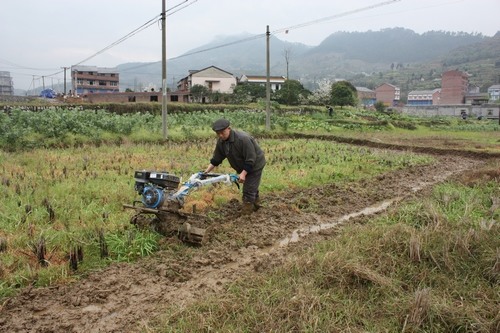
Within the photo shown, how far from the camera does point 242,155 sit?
6438 mm

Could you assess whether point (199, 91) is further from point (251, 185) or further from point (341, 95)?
point (251, 185)

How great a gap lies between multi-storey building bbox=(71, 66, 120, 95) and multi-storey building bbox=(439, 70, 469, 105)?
69.2 metres

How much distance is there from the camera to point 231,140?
20.7ft

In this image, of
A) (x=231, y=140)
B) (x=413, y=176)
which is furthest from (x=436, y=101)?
(x=231, y=140)

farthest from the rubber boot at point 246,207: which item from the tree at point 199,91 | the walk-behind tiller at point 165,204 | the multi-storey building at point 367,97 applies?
the multi-storey building at point 367,97

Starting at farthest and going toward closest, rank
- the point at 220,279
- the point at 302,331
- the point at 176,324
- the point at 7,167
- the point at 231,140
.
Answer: the point at 7,167
the point at 231,140
the point at 220,279
the point at 176,324
the point at 302,331

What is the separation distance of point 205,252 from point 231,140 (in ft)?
6.19

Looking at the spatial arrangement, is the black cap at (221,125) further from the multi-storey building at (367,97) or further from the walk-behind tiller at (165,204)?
the multi-storey building at (367,97)

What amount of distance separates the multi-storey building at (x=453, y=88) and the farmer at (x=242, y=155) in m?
90.8

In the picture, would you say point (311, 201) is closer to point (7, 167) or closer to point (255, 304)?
point (255, 304)

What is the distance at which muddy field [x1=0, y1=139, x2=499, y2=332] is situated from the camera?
146 inches

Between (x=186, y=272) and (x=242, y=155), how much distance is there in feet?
7.69

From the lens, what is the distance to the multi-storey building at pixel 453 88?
8700 cm

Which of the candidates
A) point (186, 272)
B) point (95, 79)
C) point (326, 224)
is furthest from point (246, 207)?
point (95, 79)
